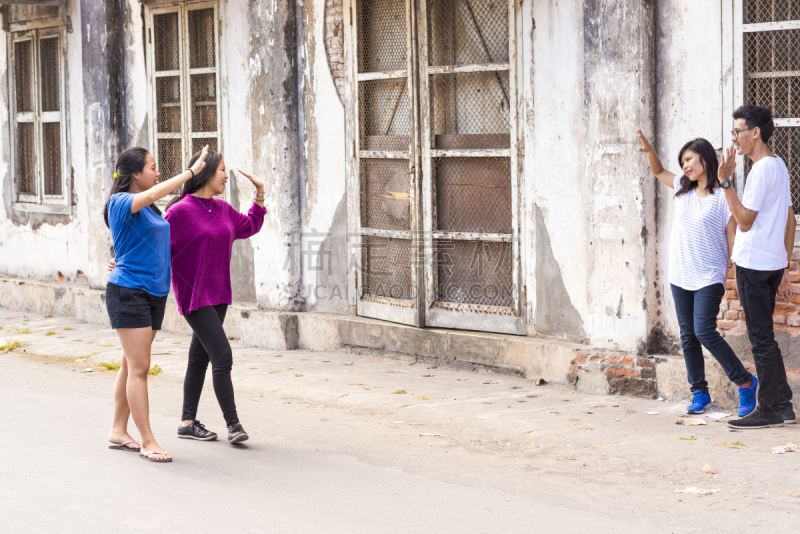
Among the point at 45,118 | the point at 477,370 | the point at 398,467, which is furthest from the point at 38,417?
the point at 45,118

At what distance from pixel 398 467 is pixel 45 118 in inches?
316

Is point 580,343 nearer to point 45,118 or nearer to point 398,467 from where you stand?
point 398,467

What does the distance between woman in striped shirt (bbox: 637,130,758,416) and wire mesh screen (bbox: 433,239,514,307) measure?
1748mm

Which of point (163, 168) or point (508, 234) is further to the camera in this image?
point (163, 168)

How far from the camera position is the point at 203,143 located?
924 cm

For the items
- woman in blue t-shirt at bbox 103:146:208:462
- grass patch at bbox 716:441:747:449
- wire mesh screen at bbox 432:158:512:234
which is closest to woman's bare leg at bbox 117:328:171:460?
woman in blue t-shirt at bbox 103:146:208:462

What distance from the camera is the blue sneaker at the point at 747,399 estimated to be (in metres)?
5.44

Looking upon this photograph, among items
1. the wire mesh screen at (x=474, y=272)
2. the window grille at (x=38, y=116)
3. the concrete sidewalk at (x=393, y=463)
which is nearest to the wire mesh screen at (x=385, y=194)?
the wire mesh screen at (x=474, y=272)

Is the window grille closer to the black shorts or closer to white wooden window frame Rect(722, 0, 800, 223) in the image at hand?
the black shorts

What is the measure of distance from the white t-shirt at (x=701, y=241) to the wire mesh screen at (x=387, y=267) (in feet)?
8.56

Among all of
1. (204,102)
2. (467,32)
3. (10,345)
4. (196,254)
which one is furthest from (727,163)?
(10,345)

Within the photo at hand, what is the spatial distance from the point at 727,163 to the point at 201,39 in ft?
19.2

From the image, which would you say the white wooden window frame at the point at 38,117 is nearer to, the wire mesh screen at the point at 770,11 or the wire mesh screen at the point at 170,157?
the wire mesh screen at the point at 170,157

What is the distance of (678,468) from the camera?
4.67m
